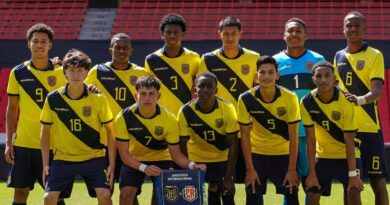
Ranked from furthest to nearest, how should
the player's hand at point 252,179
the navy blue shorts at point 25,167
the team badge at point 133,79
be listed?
1. the team badge at point 133,79
2. the navy blue shorts at point 25,167
3. the player's hand at point 252,179

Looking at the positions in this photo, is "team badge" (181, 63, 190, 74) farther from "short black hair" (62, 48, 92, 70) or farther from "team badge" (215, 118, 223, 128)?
A: "short black hair" (62, 48, 92, 70)

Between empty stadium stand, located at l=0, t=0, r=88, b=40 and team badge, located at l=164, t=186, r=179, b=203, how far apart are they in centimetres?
1190

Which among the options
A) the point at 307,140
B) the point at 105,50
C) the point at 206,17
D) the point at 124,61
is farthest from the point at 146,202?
the point at 206,17

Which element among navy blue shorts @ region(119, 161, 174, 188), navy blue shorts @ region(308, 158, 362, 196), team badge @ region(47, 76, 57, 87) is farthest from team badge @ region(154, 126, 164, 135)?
navy blue shorts @ region(308, 158, 362, 196)

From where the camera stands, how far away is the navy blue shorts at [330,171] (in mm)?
6098

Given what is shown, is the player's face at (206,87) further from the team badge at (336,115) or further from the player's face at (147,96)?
the team badge at (336,115)

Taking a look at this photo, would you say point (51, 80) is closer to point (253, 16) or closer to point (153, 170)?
point (153, 170)

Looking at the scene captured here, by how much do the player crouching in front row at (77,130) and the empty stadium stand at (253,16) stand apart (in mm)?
10602

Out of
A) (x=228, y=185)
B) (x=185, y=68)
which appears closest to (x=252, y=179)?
(x=228, y=185)

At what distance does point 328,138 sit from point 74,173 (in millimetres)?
2034

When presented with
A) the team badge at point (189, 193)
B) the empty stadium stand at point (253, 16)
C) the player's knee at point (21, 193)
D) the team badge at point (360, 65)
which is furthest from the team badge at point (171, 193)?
the empty stadium stand at point (253, 16)

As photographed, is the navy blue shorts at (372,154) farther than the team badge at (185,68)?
No

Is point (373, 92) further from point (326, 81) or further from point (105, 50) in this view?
point (105, 50)

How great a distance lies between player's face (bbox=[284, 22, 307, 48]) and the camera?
21.2ft
